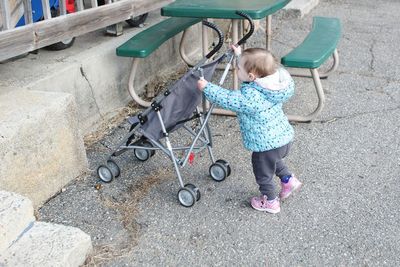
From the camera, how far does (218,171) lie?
3.57 metres

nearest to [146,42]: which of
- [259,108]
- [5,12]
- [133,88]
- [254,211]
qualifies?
[133,88]

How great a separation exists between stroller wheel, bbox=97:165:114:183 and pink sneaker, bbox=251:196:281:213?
3.26 feet

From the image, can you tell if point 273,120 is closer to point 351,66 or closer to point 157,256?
point 157,256

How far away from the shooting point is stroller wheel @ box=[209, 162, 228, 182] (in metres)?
3.54

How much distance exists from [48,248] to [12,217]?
0.78ft

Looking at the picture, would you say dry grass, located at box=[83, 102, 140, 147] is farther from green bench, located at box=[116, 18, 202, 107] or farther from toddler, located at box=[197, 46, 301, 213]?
toddler, located at box=[197, 46, 301, 213]

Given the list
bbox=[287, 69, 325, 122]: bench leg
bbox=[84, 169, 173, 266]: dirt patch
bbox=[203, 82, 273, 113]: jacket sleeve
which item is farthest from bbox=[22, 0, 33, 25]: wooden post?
bbox=[287, 69, 325, 122]: bench leg

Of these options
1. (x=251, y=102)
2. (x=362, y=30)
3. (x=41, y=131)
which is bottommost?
(x=362, y=30)

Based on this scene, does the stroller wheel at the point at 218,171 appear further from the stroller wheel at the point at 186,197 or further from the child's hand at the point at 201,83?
the child's hand at the point at 201,83

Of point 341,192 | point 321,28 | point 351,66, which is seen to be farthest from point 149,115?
point 351,66

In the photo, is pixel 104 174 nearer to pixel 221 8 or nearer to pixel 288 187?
pixel 288 187

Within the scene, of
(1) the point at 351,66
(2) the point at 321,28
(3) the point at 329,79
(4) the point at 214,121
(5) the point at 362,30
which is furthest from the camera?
(5) the point at 362,30

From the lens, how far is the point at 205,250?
9.45ft

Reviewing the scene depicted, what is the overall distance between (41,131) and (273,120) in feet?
4.66
